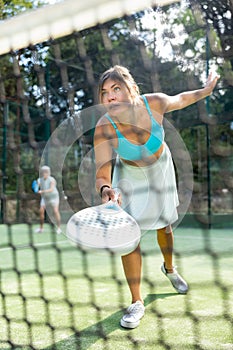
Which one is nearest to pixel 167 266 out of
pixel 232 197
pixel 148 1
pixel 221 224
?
pixel 148 1

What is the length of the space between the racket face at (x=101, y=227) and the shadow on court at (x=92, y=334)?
275 mm

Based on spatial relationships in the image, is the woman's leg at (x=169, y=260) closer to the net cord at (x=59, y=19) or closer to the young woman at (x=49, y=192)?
the net cord at (x=59, y=19)

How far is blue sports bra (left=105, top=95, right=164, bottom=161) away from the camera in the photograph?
178cm

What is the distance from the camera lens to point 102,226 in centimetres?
146

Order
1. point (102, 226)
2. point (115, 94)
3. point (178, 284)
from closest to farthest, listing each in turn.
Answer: point (102, 226) → point (115, 94) → point (178, 284)

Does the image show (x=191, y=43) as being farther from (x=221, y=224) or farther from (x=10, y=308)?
(x=10, y=308)

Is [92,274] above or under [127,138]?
under

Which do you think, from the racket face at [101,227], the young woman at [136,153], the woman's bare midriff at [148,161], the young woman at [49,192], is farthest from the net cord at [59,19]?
the young woman at [49,192]

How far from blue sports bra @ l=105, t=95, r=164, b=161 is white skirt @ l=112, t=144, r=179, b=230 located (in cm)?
5

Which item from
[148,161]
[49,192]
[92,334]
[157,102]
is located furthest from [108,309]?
[49,192]

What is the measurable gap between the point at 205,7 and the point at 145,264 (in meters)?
1.83

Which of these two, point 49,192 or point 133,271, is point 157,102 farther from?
point 49,192

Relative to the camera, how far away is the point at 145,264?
9.51 feet

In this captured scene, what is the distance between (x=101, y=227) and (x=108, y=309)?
1.65ft
